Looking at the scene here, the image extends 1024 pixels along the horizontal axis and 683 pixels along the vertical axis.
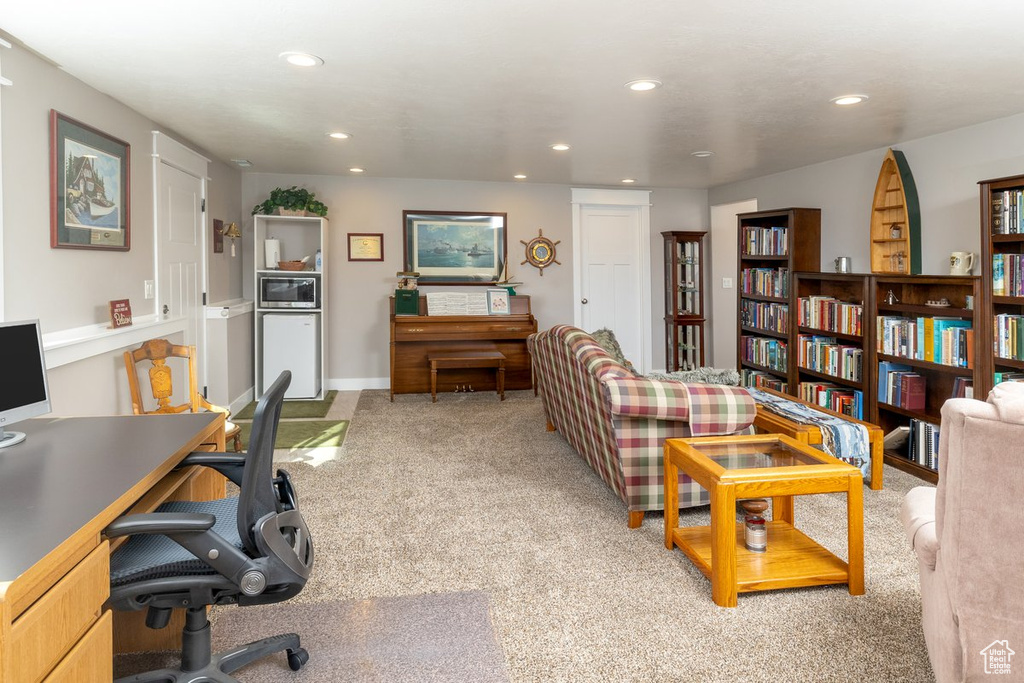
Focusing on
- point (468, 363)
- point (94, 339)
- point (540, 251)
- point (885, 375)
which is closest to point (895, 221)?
point (885, 375)

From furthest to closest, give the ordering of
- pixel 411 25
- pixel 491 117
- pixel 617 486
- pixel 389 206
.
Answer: pixel 389 206, pixel 491 117, pixel 617 486, pixel 411 25

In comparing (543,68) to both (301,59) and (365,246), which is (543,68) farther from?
(365,246)

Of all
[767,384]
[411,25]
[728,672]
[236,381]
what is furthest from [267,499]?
[767,384]

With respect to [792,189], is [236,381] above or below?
below

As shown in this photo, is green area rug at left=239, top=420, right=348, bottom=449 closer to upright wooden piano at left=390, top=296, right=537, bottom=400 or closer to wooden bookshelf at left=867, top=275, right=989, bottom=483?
upright wooden piano at left=390, top=296, right=537, bottom=400

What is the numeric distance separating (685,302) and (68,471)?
21.7 feet

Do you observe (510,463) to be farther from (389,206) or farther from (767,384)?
(389,206)

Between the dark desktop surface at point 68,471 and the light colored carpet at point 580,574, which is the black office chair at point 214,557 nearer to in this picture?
the dark desktop surface at point 68,471

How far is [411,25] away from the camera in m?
2.64

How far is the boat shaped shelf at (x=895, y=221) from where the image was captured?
466cm

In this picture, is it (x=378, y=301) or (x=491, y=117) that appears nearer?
(x=491, y=117)

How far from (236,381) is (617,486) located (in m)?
4.05
